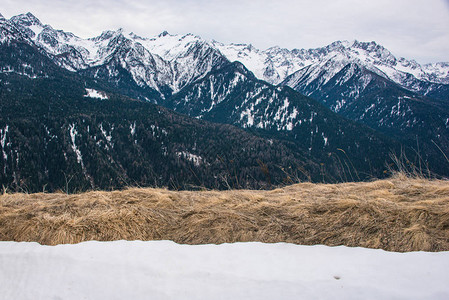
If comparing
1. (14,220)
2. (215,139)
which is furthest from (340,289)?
(215,139)

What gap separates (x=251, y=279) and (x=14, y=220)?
4.31m

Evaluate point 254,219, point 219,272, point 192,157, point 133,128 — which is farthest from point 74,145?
point 219,272

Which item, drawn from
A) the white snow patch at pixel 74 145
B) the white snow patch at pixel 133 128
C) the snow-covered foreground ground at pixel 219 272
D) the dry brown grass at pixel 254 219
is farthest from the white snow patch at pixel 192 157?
the snow-covered foreground ground at pixel 219 272

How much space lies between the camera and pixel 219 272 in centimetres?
276

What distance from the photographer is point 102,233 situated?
403cm

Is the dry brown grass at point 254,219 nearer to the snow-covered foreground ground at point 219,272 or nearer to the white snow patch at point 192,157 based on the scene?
the snow-covered foreground ground at point 219,272

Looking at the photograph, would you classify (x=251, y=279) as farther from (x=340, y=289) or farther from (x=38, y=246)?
(x=38, y=246)

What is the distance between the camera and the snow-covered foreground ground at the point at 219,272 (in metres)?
2.43

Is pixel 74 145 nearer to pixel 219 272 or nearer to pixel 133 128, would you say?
Result: pixel 133 128

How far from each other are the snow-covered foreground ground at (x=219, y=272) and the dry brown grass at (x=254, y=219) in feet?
1.28

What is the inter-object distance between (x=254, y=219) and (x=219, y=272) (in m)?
1.45

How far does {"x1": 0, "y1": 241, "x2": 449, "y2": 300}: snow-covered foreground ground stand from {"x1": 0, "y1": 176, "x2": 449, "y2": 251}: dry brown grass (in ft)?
1.28

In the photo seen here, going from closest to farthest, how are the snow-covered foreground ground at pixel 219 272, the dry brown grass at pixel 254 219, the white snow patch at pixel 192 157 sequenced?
the snow-covered foreground ground at pixel 219 272 → the dry brown grass at pixel 254 219 → the white snow patch at pixel 192 157

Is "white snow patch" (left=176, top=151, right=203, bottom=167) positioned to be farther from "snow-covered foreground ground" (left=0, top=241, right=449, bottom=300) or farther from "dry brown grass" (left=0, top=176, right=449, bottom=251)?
"snow-covered foreground ground" (left=0, top=241, right=449, bottom=300)
